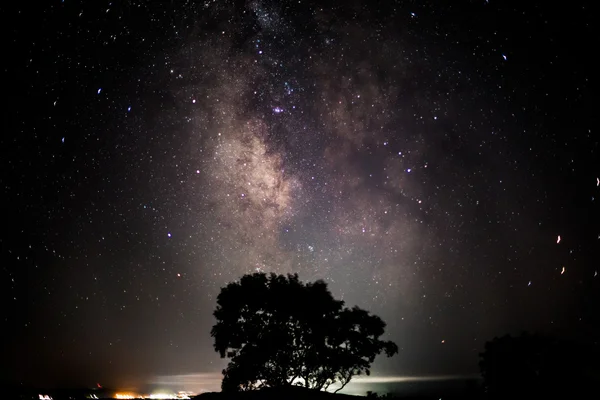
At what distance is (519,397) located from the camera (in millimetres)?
14594

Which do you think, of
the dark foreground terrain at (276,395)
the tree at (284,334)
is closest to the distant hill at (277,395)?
the dark foreground terrain at (276,395)

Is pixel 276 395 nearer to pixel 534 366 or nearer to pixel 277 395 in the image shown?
pixel 277 395

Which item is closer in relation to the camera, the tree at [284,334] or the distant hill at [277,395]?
the distant hill at [277,395]

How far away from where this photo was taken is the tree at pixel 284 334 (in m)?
20.1

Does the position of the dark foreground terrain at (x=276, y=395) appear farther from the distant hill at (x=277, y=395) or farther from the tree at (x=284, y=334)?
the tree at (x=284, y=334)

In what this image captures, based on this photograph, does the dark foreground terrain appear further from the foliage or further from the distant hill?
the foliage

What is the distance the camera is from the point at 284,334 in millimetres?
20219

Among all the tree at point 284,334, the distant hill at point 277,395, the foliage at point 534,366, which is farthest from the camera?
the tree at point 284,334

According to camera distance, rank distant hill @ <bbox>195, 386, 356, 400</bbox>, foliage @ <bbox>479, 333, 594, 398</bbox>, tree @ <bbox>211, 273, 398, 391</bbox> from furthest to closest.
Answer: tree @ <bbox>211, 273, 398, 391</bbox>, foliage @ <bbox>479, 333, 594, 398</bbox>, distant hill @ <bbox>195, 386, 356, 400</bbox>

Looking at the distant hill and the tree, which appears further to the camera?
the tree

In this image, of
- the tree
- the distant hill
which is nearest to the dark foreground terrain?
the distant hill

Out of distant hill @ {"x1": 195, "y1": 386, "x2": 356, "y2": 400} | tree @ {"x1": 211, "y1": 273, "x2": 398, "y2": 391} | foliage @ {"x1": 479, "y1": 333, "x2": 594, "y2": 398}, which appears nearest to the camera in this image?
distant hill @ {"x1": 195, "y1": 386, "x2": 356, "y2": 400}

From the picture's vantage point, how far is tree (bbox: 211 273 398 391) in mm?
20094

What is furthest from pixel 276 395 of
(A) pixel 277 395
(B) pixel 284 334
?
(B) pixel 284 334
